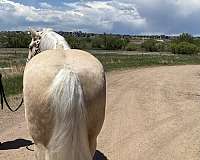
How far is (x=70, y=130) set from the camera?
3770 mm

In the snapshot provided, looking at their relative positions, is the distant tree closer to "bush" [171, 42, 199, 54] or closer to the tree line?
the tree line

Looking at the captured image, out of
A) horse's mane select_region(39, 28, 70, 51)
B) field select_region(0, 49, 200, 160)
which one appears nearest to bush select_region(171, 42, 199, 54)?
field select_region(0, 49, 200, 160)

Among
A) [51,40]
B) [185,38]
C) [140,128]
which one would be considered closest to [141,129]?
[140,128]

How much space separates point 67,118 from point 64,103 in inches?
5.7

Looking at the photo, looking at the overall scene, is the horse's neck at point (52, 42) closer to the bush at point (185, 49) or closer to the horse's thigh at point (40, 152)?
the horse's thigh at point (40, 152)

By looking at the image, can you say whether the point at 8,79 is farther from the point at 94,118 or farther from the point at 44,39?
the point at 94,118

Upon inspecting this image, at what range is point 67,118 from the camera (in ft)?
12.4

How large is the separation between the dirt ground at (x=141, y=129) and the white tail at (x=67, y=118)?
3195mm

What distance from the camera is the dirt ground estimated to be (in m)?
7.36

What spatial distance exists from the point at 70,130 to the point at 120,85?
1437cm

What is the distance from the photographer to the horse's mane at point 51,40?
4979 mm

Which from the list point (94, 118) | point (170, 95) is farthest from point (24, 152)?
point (170, 95)

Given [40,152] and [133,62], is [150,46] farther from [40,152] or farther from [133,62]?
[40,152]

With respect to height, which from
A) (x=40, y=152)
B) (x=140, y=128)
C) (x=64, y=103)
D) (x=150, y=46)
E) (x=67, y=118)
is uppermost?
(x=64, y=103)
